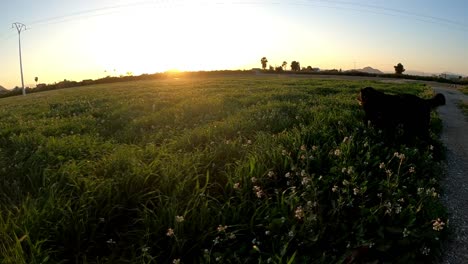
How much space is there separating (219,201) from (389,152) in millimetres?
3156

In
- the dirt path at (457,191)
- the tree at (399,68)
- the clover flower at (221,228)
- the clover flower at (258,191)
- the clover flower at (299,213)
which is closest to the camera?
the clover flower at (221,228)

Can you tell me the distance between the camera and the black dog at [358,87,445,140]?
777 cm

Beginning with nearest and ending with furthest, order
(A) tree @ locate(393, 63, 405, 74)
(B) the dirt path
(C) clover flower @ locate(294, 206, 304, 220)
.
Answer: (C) clover flower @ locate(294, 206, 304, 220) < (B) the dirt path < (A) tree @ locate(393, 63, 405, 74)

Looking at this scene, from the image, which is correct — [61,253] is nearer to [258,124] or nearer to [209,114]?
[258,124]

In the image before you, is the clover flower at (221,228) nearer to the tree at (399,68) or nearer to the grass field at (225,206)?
the grass field at (225,206)

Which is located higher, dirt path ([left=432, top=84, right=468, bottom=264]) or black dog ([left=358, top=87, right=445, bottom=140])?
black dog ([left=358, top=87, right=445, bottom=140])

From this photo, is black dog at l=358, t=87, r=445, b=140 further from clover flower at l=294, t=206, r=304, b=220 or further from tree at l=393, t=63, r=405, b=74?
tree at l=393, t=63, r=405, b=74

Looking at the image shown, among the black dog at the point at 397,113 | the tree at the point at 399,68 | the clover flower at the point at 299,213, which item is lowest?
the clover flower at the point at 299,213

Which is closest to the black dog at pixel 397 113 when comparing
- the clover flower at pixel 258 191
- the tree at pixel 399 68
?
the clover flower at pixel 258 191

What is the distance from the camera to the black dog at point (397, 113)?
777cm

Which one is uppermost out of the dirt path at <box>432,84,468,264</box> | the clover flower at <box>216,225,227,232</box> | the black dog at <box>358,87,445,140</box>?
the black dog at <box>358,87,445,140</box>

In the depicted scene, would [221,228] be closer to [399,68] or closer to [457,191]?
[457,191]

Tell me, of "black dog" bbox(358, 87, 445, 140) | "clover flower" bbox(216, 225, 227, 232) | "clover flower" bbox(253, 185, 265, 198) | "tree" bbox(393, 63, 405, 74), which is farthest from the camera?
"tree" bbox(393, 63, 405, 74)

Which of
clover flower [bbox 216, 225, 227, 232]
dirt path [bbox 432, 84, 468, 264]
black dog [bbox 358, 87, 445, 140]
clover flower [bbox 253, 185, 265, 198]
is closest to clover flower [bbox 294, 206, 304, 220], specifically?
clover flower [bbox 253, 185, 265, 198]
